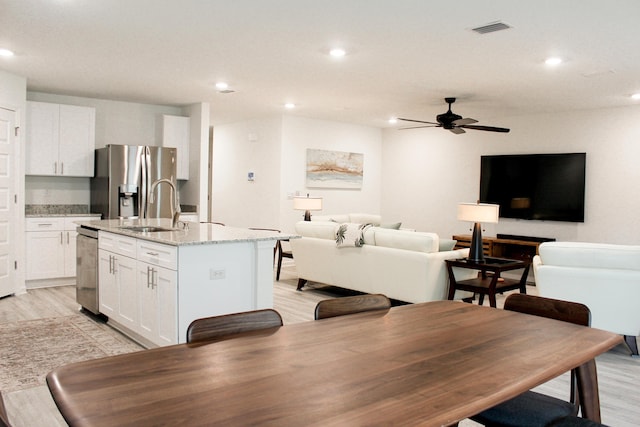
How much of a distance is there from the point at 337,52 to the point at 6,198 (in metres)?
4.05

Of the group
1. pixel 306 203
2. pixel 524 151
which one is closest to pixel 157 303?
pixel 306 203

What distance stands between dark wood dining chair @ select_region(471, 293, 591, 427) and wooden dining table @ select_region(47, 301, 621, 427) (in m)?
0.16

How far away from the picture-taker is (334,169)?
9273mm

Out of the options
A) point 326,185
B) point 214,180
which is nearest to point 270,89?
point 326,185

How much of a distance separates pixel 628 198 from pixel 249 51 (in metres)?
5.51

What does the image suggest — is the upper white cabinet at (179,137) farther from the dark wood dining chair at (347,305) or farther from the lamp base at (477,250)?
the dark wood dining chair at (347,305)

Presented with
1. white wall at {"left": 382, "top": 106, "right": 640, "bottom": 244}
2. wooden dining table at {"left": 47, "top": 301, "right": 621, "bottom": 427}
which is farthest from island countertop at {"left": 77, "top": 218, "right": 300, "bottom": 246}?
white wall at {"left": 382, "top": 106, "right": 640, "bottom": 244}

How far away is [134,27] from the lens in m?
4.03

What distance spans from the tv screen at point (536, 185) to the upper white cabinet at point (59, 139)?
5.97 meters

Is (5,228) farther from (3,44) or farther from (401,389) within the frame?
(401,389)

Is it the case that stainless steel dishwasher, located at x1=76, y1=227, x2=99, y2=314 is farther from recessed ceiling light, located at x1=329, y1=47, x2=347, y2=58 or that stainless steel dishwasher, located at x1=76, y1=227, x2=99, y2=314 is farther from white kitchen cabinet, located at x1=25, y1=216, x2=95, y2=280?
recessed ceiling light, located at x1=329, y1=47, x2=347, y2=58

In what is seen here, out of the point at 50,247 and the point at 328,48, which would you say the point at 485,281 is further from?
the point at 50,247

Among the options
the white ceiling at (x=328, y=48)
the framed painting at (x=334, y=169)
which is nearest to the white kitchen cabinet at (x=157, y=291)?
the white ceiling at (x=328, y=48)

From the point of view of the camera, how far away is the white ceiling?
3.57 meters
